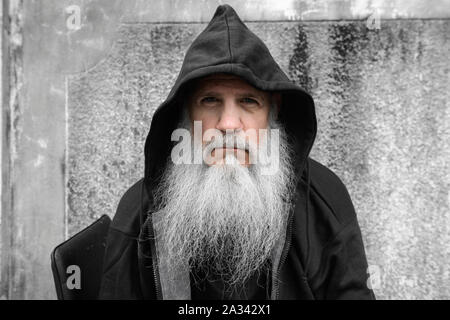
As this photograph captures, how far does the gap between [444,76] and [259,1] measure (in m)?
1.14

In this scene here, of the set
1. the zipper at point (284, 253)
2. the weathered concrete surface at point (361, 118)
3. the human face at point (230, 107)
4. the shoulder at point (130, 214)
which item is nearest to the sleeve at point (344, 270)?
the zipper at point (284, 253)

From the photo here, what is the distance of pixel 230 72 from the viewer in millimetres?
2000

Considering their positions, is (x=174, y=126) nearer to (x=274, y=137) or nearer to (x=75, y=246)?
(x=274, y=137)

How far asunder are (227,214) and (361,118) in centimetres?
107

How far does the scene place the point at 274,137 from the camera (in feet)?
7.75

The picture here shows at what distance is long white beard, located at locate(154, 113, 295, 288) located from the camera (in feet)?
7.35

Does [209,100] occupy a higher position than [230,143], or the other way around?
[209,100]

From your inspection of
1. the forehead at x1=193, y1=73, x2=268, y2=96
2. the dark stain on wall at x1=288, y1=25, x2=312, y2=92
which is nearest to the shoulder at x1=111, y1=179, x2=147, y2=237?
the forehead at x1=193, y1=73, x2=268, y2=96

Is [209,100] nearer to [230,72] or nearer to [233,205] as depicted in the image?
[230,72]

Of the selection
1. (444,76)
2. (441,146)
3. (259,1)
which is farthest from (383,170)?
(259,1)

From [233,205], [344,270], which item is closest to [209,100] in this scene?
[233,205]

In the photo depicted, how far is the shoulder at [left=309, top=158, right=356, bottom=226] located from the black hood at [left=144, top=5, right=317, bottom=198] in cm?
14

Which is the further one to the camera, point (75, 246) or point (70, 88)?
point (70, 88)
